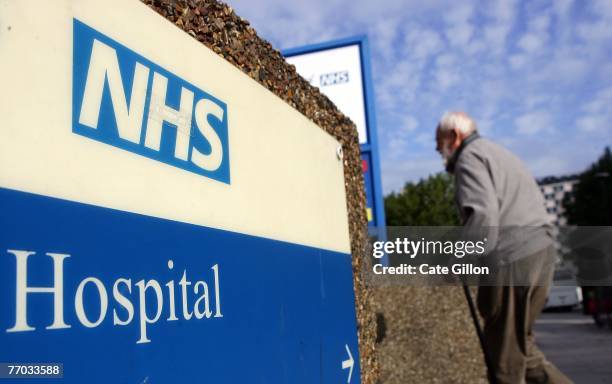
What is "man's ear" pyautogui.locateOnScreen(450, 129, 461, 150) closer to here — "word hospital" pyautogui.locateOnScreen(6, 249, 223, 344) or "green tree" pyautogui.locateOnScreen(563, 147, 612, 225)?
"word hospital" pyautogui.locateOnScreen(6, 249, 223, 344)

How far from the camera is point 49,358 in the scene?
104 cm

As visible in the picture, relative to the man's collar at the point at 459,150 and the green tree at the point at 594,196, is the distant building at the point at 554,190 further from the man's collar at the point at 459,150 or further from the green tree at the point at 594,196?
the man's collar at the point at 459,150

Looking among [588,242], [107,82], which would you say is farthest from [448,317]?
[107,82]

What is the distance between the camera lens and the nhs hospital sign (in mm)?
1062

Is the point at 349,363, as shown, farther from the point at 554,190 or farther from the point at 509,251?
the point at 554,190

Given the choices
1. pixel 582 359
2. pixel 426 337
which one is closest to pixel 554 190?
pixel 582 359

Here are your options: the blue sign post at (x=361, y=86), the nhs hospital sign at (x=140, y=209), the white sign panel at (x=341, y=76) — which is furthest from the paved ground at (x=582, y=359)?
the nhs hospital sign at (x=140, y=209)

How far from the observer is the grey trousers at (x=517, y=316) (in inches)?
119

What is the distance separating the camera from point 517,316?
3.06 m

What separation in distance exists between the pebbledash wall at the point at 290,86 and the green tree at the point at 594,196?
35530mm

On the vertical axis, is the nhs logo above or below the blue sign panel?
above

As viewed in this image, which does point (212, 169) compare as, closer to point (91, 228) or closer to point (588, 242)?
point (91, 228)

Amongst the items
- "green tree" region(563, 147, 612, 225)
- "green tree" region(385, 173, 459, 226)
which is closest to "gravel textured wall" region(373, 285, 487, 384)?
"green tree" region(385, 173, 459, 226)

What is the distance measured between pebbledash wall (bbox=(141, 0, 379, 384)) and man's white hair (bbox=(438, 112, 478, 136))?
22.4 inches
